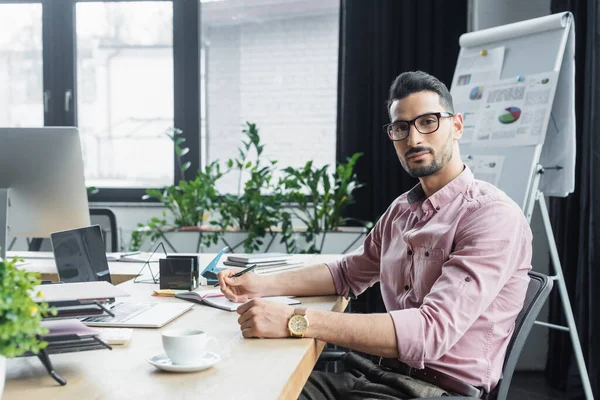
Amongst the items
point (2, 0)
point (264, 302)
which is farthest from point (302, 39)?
point (264, 302)

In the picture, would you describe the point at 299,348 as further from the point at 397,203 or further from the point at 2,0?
the point at 2,0

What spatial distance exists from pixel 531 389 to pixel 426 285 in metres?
2.11

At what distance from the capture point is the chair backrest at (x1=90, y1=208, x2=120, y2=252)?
121 inches

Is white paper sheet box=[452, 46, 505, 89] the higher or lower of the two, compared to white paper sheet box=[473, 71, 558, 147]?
higher

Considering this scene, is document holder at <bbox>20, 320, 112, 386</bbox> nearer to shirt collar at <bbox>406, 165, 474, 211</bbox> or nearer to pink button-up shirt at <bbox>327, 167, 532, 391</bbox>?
pink button-up shirt at <bbox>327, 167, 532, 391</bbox>

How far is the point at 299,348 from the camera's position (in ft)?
4.39

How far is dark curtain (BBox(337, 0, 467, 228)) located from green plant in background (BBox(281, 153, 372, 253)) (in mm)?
129

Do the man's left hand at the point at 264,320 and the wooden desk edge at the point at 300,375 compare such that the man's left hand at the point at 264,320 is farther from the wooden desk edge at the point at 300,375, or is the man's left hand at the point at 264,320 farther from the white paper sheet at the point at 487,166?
the white paper sheet at the point at 487,166

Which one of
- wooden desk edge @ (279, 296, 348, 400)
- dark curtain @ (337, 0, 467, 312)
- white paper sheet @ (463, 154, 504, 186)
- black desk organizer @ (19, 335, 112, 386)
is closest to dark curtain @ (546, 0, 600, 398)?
white paper sheet @ (463, 154, 504, 186)

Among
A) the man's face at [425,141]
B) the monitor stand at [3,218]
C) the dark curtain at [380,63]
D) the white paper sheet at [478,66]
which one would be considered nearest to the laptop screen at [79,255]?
the monitor stand at [3,218]

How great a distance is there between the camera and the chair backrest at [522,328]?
4.83ft

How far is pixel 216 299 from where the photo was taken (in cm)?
180

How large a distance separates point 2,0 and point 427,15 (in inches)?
107

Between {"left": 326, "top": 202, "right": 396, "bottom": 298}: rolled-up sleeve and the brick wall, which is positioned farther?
the brick wall
